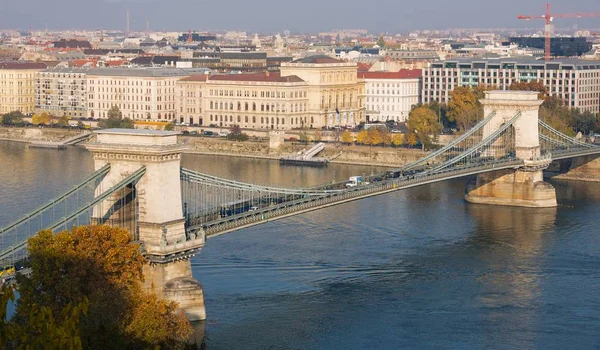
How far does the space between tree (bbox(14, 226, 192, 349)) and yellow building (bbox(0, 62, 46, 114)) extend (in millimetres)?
37639

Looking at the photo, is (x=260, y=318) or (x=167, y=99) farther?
(x=167, y=99)

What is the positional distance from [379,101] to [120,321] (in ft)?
116

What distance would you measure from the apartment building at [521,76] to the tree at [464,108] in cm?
259

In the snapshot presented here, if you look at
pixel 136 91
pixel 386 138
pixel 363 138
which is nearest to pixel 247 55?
pixel 136 91

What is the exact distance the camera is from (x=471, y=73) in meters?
49.2

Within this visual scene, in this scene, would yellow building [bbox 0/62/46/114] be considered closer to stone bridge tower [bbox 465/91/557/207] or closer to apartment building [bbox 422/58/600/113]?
apartment building [bbox 422/58/600/113]

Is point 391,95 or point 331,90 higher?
point 331,90

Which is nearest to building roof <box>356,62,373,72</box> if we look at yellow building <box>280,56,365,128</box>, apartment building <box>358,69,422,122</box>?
apartment building <box>358,69,422,122</box>

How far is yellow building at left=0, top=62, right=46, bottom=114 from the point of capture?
5475 centimetres

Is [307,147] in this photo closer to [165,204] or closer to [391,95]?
[391,95]

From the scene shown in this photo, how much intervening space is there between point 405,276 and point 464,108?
2177 cm

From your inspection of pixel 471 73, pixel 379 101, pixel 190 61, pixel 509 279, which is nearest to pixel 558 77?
pixel 471 73

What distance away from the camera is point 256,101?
Answer: 157ft

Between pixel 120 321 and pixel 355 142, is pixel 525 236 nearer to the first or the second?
pixel 120 321
